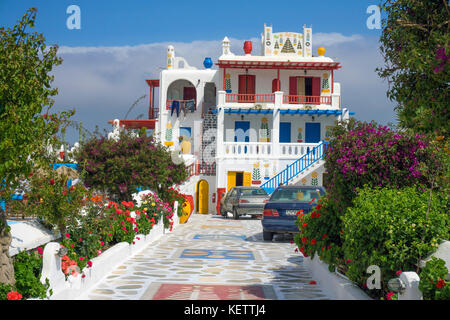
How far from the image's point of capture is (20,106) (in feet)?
20.5

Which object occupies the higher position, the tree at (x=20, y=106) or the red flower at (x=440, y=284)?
the tree at (x=20, y=106)

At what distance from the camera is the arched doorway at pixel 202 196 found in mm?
35656

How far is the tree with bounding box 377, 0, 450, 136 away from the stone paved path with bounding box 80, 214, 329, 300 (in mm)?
3133

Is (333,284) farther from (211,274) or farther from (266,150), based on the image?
(266,150)

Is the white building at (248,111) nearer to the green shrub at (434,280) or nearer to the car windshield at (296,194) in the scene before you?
Result: the car windshield at (296,194)

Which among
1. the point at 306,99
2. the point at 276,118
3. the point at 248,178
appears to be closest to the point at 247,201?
the point at 248,178

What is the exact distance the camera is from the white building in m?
33.9

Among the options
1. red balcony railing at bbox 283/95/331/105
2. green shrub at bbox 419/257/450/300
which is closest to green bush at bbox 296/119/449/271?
green shrub at bbox 419/257/450/300

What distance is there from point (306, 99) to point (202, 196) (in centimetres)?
1059

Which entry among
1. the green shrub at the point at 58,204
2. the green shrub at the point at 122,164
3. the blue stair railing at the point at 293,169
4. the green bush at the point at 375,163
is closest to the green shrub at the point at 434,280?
the green bush at the point at 375,163

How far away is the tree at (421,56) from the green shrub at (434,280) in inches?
87.0

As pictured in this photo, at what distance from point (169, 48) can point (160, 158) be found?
26537 mm

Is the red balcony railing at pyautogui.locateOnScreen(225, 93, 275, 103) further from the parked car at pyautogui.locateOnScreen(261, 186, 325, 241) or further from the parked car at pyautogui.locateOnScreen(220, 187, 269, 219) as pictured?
the parked car at pyautogui.locateOnScreen(261, 186, 325, 241)
